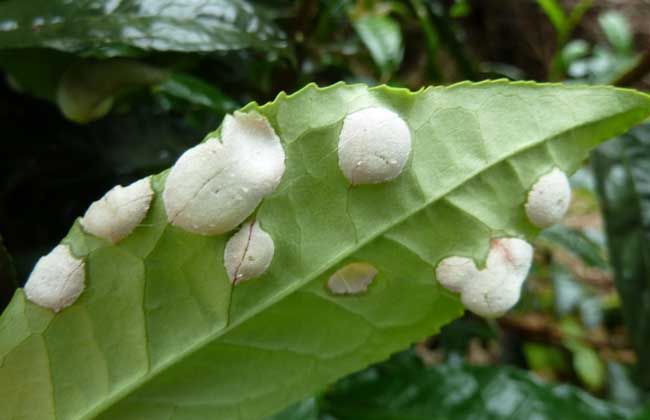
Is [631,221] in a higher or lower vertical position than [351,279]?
lower

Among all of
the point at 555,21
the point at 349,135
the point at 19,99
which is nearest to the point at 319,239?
the point at 349,135

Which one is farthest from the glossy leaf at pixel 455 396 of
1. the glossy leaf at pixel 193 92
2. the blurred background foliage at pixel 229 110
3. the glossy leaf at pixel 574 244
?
the glossy leaf at pixel 193 92

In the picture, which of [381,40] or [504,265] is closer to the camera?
[504,265]

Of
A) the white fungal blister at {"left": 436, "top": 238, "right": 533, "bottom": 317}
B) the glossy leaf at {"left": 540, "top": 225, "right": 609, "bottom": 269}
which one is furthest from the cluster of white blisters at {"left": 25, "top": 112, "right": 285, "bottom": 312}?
the glossy leaf at {"left": 540, "top": 225, "right": 609, "bottom": 269}

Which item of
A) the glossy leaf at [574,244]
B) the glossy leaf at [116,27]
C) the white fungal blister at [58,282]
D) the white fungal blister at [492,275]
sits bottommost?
the glossy leaf at [574,244]

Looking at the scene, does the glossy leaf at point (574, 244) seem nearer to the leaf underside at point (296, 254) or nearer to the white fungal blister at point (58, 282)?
the leaf underside at point (296, 254)

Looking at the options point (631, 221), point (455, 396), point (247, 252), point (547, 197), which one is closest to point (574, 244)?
point (631, 221)

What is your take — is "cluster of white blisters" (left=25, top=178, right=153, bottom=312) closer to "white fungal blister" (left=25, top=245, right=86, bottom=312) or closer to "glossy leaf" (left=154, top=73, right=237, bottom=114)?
"white fungal blister" (left=25, top=245, right=86, bottom=312)

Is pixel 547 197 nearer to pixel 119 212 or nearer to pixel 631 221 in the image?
pixel 119 212
